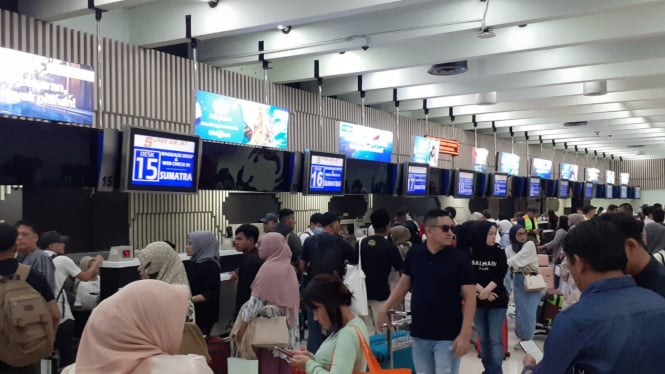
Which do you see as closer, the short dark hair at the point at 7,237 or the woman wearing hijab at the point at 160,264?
the short dark hair at the point at 7,237

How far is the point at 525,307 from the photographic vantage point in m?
6.37

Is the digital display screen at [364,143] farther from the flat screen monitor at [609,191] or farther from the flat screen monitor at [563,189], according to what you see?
the flat screen monitor at [609,191]

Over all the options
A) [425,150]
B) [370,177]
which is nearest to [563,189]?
[425,150]

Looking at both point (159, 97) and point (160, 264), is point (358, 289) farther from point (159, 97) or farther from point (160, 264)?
point (159, 97)

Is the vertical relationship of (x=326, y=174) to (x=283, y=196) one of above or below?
above

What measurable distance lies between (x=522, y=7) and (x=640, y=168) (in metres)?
24.3

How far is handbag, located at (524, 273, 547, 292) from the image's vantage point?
618cm

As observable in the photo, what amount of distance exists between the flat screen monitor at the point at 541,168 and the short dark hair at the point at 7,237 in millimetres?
16550

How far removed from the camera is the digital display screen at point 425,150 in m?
12.3

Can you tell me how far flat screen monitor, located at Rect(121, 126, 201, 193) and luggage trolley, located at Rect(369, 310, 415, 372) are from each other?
297 centimetres

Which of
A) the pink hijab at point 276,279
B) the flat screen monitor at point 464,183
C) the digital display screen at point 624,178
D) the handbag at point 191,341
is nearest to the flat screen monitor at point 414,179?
the flat screen monitor at point 464,183

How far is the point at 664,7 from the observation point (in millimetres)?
6891

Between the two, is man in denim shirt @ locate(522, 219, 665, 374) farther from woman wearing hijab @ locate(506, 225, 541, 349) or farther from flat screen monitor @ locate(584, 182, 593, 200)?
flat screen monitor @ locate(584, 182, 593, 200)

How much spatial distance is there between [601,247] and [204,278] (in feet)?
11.5
